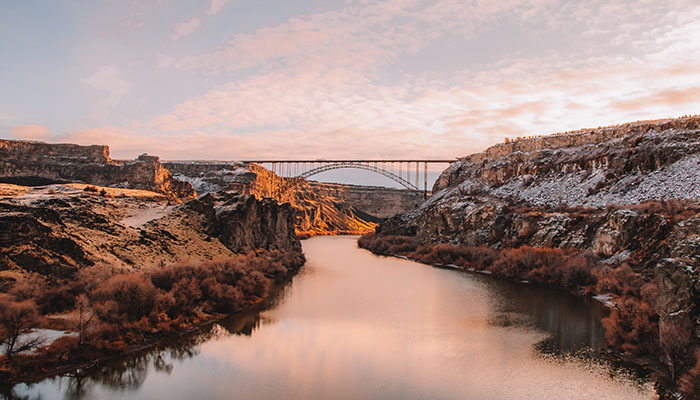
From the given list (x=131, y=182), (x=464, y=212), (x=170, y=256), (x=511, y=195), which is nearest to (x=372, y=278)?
(x=170, y=256)

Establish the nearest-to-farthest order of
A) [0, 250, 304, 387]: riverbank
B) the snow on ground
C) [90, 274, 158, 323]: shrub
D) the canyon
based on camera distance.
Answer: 1. [0, 250, 304, 387]: riverbank
2. the snow on ground
3. the canyon
4. [90, 274, 158, 323]: shrub

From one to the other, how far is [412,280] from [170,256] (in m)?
15.2

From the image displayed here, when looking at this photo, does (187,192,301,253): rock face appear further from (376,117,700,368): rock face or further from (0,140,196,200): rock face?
(376,117,700,368): rock face

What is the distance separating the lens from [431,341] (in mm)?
16156

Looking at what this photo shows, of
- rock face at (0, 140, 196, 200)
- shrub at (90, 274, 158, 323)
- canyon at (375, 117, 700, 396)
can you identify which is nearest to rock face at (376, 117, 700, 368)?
canyon at (375, 117, 700, 396)

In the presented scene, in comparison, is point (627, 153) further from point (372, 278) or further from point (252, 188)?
point (252, 188)

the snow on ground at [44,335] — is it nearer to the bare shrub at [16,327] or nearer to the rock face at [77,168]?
the bare shrub at [16,327]

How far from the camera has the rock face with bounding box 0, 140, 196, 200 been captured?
38.4 metres

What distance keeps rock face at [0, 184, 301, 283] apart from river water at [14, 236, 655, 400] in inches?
216

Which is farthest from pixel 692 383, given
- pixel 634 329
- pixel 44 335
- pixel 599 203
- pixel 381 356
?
pixel 599 203

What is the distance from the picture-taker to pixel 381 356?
14.5 meters

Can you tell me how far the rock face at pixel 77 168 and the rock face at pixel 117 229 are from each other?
9.79 meters

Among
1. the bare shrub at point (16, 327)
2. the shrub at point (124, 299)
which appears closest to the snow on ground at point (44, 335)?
the bare shrub at point (16, 327)

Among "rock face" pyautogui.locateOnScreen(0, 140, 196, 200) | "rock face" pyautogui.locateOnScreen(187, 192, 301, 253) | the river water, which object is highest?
"rock face" pyautogui.locateOnScreen(0, 140, 196, 200)
